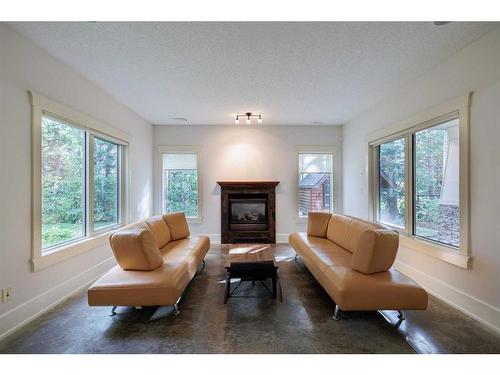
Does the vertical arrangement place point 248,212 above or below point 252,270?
above

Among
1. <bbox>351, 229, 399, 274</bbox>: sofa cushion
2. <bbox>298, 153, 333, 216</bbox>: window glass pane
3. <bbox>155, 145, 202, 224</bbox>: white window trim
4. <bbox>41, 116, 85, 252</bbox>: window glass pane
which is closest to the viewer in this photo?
<bbox>351, 229, 399, 274</bbox>: sofa cushion

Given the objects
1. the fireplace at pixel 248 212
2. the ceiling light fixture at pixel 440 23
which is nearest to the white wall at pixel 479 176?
the ceiling light fixture at pixel 440 23

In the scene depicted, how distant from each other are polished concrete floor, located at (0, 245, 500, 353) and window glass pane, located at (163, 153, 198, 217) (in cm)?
301

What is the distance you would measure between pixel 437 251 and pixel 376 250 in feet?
3.54

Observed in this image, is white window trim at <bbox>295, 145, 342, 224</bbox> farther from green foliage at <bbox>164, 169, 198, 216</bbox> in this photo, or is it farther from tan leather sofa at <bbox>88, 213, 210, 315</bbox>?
tan leather sofa at <bbox>88, 213, 210, 315</bbox>

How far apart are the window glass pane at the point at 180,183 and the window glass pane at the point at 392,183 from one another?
12.4 ft

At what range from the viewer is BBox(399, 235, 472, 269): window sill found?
2438mm

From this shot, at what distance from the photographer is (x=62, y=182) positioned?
2.88 metres

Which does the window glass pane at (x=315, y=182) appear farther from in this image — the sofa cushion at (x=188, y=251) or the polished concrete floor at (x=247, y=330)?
the polished concrete floor at (x=247, y=330)

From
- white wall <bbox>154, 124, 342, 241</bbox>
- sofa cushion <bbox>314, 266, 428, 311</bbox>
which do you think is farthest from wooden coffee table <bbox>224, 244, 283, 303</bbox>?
white wall <bbox>154, 124, 342, 241</bbox>

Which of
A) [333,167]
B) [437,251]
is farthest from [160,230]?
[333,167]

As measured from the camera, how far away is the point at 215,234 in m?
5.57

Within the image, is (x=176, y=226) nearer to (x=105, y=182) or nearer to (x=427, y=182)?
(x=105, y=182)

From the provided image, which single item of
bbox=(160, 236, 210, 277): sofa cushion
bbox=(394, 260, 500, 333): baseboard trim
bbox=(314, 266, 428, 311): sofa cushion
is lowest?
bbox=(394, 260, 500, 333): baseboard trim
